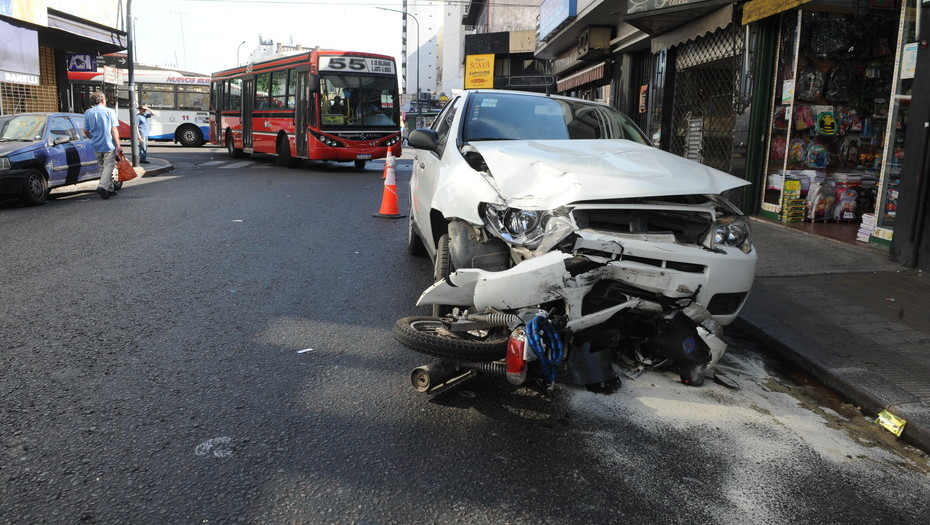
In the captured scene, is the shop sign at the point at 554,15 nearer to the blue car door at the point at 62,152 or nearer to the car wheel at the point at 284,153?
the car wheel at the point at 284,153

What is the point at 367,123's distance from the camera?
19.9 metres

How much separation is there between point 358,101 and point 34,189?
9761 mm

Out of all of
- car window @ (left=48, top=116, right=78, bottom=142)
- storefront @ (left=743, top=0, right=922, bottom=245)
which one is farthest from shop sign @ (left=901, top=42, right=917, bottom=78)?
car window @ (left=48, top=116, right=78, bottom=142)

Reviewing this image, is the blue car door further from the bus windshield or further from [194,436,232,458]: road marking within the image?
[194,436,232,458]: road marking

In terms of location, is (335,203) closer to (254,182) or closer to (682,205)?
(254,182)

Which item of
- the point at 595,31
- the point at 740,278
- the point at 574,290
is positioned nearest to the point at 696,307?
the point at 740,278

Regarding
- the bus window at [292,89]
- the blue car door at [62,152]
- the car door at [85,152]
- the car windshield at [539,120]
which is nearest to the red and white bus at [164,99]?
the bus window at [292,89]

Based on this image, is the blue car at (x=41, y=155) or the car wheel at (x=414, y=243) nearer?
the car wheel at (x=414, y=243)

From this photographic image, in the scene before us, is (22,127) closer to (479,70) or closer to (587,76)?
(587,76)

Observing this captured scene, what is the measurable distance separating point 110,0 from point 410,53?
12362 cm

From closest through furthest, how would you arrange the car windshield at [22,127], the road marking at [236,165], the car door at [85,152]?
the car windshield at [22,127]
the car door at [85,152]
the road marking at [236,165]

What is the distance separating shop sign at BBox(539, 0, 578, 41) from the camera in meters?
17.9

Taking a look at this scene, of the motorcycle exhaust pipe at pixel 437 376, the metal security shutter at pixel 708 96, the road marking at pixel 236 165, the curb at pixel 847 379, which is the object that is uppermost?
the metal security shutter at pixel 708 96

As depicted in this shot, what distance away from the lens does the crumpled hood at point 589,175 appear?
143 inches
